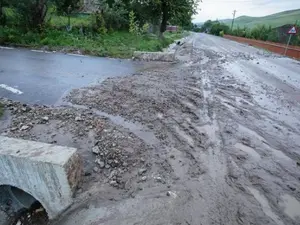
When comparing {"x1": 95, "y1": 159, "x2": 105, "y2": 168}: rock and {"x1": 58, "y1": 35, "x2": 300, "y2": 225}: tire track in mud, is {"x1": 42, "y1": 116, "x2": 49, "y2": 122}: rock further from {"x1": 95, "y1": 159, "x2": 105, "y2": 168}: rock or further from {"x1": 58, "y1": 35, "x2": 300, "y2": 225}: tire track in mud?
{"x1": 95, "y1": 159, "x2": 105, "y2": 168}: rock

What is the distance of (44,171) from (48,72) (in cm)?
669

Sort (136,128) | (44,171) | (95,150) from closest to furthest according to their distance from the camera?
(44,171), (95,150), (136,128)

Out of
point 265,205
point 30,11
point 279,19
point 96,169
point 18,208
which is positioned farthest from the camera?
point 279,19

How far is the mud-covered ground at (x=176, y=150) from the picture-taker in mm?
3105

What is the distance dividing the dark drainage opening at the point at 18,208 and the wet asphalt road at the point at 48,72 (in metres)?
2.89

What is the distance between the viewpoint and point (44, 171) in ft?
9.79

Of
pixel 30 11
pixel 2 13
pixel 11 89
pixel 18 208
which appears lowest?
pixel 18 208

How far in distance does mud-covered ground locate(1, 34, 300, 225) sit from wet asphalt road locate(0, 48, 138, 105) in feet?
2.63

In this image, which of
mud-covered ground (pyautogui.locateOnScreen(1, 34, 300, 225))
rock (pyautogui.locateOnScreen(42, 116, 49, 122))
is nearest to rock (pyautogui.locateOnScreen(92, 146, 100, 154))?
mud-covered ground (pyautogui.locateOnScreen(1, 34, 300, 225))

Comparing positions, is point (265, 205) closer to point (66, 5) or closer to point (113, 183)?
point (113, 183)

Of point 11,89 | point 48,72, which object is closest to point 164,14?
point 48,72

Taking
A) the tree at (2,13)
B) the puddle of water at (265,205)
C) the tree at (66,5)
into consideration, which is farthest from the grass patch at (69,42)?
the puddle of water at (265,205)

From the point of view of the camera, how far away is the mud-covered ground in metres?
3.11

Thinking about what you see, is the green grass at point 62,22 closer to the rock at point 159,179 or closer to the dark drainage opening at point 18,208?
the dark drainage opening at point 18,208
